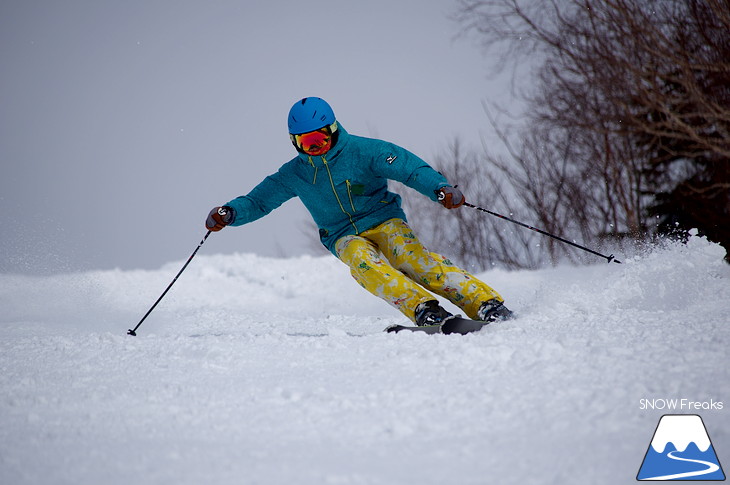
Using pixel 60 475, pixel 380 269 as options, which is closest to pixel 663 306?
pixel 380 269

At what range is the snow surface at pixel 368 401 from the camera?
4.89ft

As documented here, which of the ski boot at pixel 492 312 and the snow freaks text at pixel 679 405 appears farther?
the ski boot at pixel 492 312

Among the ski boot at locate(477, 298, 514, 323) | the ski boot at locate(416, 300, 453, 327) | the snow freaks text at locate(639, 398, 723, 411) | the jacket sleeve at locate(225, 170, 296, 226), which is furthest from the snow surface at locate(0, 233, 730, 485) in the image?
the jacket sleeve at locate(225, 170, 296, 226)

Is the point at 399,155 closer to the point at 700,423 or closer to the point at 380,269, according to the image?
the point at 380,269

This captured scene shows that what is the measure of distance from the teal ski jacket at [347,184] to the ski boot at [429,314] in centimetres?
66

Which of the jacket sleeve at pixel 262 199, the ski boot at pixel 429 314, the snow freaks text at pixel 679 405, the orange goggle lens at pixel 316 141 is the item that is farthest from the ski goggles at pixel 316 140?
the snow freaks text at pixel 679 405

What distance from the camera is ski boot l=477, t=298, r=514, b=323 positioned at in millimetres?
3455

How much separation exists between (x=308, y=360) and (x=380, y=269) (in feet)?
3.65

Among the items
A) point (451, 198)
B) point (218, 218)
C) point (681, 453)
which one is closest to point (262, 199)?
point (218, 218)

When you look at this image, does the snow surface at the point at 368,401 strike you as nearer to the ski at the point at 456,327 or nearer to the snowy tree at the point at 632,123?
the ski at the point at 456,327

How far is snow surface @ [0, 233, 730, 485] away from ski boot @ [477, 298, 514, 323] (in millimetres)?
157

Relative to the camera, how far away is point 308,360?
2.64m

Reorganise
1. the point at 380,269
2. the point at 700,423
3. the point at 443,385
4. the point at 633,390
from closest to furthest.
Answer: the point at 700,423 < the point at 633,390 < the point at 443,385 < the point at 380,269

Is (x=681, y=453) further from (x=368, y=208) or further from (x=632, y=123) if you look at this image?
(x=632, y=123)
